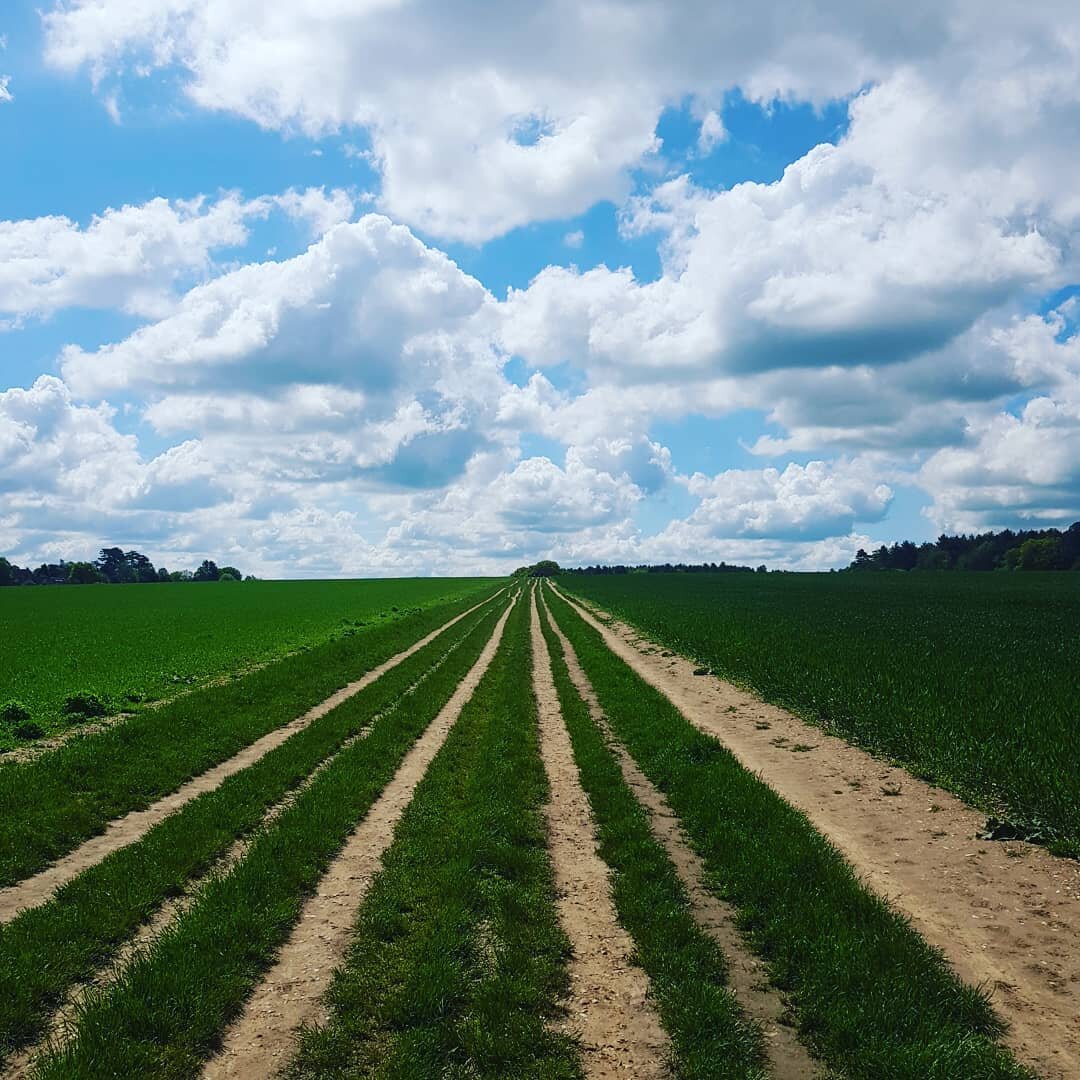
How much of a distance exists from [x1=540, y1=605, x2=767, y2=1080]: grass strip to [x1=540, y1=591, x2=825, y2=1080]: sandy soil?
0.11 m

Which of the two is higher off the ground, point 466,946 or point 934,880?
point 466,946

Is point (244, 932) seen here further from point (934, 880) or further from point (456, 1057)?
point (934, 880)

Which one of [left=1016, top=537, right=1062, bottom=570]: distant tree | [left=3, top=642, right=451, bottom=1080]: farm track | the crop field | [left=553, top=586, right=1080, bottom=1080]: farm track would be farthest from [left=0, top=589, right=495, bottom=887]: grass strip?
[left=1016, top=537, right=1062, bottom=570]: distant tree

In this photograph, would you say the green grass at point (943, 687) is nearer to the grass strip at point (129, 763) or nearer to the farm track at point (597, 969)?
the farm track at point (597, 969)

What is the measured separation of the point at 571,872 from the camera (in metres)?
8.48

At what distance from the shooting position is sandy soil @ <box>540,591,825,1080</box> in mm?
5102

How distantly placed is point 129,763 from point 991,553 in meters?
157

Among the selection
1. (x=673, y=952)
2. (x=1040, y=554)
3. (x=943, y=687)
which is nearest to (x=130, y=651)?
(x=943, y=687)

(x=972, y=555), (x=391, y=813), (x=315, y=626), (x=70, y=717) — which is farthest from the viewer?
(x=972, y=555)

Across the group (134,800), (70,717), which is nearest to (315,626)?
(70,717)

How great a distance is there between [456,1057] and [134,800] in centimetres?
Result: 822

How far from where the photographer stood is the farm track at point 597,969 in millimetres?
5113

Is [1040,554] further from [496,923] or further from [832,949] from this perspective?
[496,923]

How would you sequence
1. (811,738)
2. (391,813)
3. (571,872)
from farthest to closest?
(811,738)
(391,813)
(571,872)
